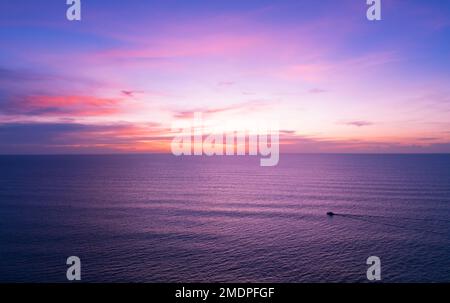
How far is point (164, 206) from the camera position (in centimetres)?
7588

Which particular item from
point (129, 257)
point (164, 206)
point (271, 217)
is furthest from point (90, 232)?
point (271, 217)

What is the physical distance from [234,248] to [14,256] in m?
28.7
